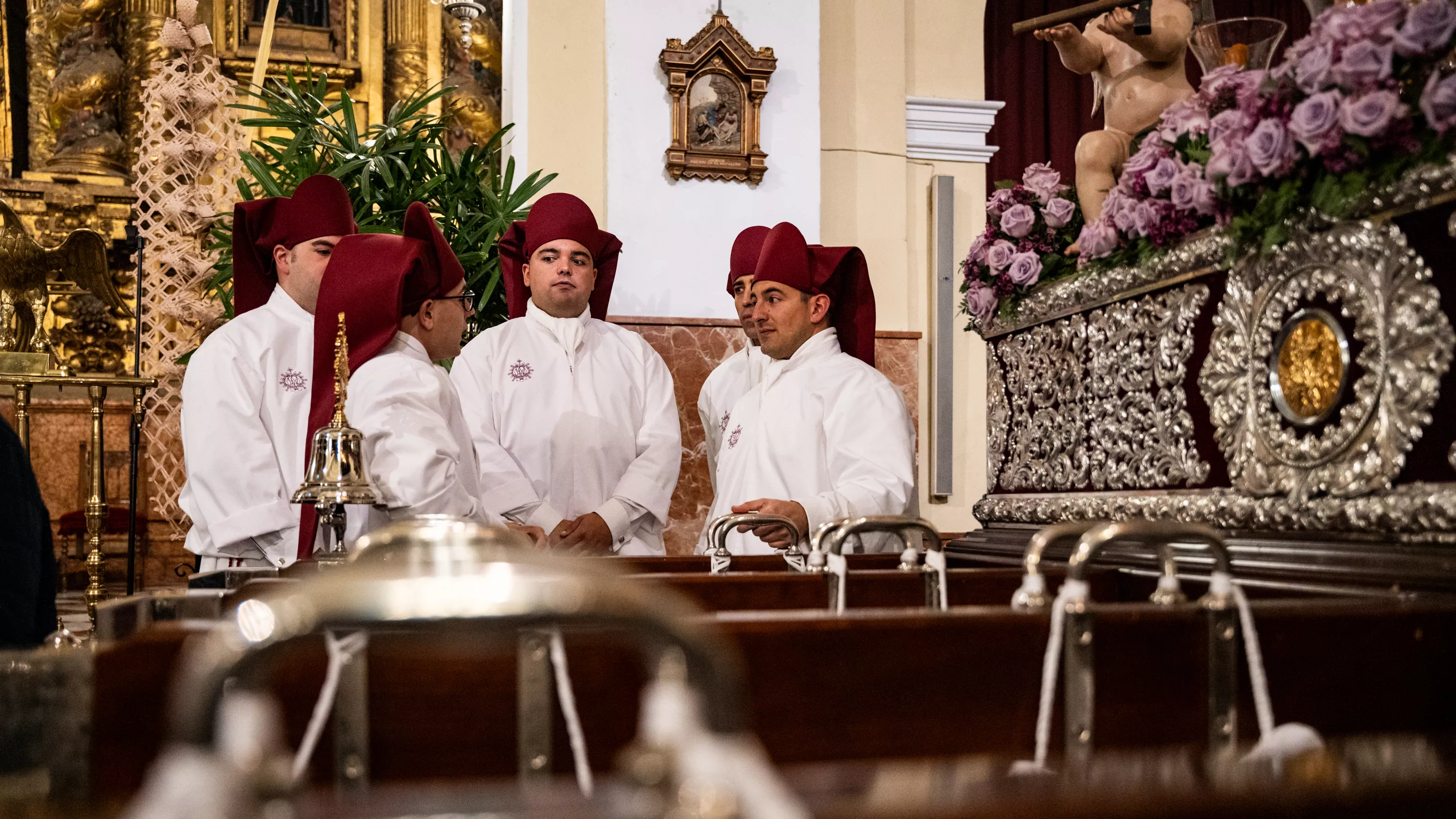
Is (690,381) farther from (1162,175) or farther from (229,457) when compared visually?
(1162,175)

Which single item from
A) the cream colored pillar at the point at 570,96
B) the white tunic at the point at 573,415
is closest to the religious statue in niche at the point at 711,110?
Result: the cream colored pillar at the point at 570,96

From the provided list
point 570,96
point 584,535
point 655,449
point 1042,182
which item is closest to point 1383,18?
point 1042,182

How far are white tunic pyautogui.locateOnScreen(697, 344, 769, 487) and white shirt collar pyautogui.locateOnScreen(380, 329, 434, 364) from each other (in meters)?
1.75

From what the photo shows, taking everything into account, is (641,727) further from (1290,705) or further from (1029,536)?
(1029,536)

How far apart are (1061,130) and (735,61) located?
9.75ft

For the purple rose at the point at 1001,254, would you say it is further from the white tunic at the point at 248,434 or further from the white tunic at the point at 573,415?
the white tunic at the point at 248,434

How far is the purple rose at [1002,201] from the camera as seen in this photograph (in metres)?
3.03

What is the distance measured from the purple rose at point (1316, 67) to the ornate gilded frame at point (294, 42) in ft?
29.7

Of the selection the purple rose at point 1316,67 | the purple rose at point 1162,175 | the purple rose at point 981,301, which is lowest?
the purple rose at point 981,301

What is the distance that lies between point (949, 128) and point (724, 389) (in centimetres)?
244

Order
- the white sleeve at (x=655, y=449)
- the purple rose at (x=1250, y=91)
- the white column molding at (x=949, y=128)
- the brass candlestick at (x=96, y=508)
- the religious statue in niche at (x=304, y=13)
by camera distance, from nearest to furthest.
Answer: the purple rose at (x=1250, y=91)
the white sleeve at (x=655, y=449)
the brass candlestick at (x=96, y=508)
the white column molding at (x=949, y=128)
the religious statue in niche at (x=304, y=13)

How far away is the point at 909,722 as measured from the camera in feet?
4.54

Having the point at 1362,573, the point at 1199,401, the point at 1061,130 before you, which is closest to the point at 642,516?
the point at 1199,401

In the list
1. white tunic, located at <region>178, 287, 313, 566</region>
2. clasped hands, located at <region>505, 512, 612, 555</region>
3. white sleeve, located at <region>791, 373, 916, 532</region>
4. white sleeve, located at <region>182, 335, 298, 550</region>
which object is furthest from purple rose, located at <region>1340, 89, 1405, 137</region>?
white sleeve, located at <region>182, 335, 298, 550</region>
